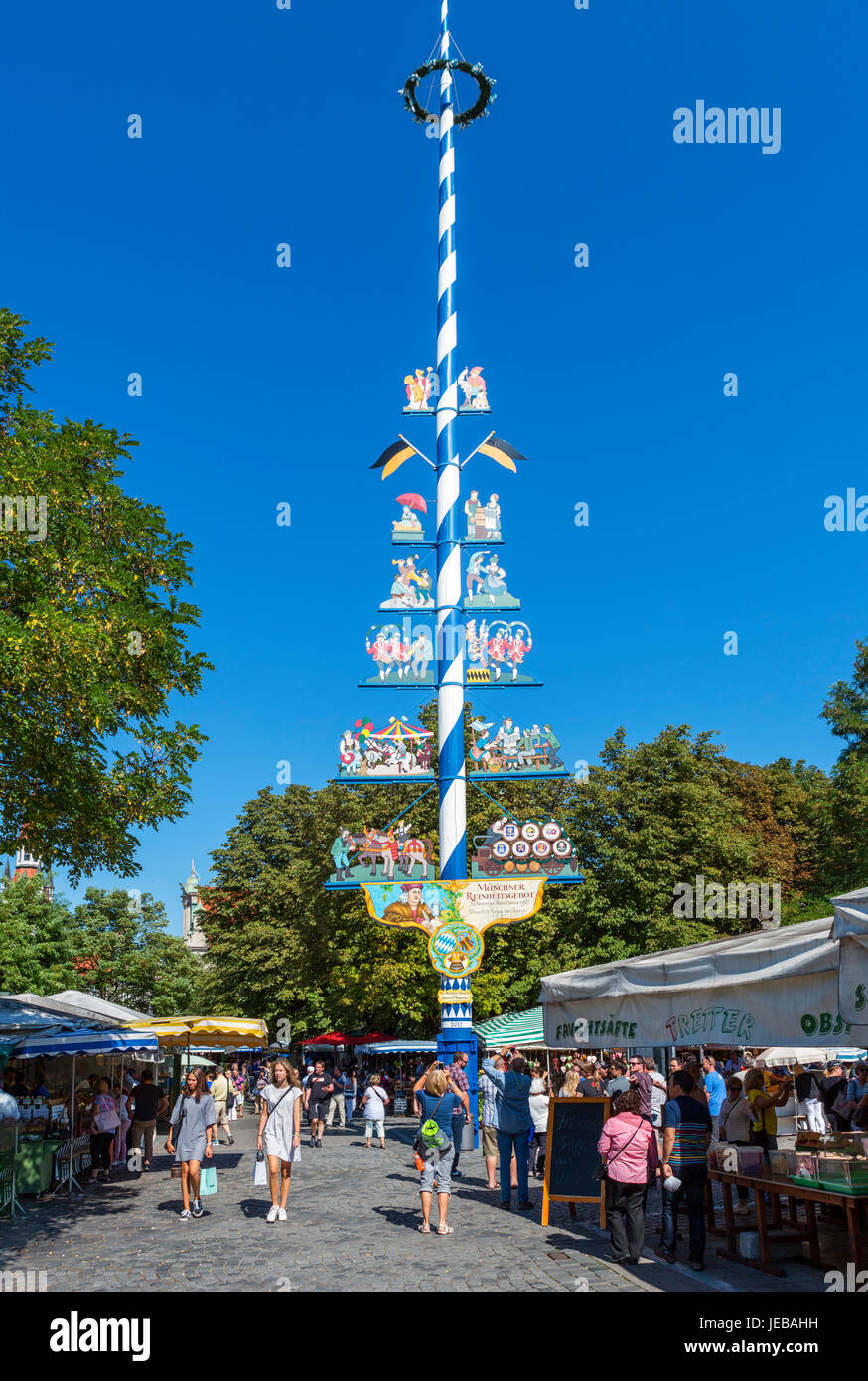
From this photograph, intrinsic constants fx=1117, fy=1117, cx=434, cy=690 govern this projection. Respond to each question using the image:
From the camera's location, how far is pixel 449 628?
26.1m

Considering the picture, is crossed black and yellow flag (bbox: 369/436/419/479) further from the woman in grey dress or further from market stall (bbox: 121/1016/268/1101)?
the woman in grey dress

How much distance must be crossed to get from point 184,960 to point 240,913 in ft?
39.1

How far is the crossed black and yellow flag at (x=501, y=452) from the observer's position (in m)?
27.9

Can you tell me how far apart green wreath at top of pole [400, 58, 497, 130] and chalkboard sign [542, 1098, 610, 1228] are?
Result: 2673cm

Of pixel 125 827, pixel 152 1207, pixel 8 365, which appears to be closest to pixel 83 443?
pixel 8 365

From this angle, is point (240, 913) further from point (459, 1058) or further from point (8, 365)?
point (8, 365)

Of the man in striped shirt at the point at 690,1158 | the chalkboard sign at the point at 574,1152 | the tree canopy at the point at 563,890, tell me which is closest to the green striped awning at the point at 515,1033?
the tree canopy at the point at 563,890

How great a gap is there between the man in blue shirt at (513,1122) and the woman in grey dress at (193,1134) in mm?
3308

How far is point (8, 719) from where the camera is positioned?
40.9ft

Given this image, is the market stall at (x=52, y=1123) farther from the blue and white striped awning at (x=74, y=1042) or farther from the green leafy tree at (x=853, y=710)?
the green leafy tree at (x=853, y=710)

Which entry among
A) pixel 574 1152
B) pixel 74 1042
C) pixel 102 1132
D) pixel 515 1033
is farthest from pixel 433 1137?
pixel 515 1033

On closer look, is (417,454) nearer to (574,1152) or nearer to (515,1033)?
(515,1033)

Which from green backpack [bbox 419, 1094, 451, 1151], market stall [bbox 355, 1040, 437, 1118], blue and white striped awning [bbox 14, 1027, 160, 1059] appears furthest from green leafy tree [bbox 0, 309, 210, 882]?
market stall [bbox 355, 1040, 437, 1118]

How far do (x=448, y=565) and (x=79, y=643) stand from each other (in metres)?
15.1
